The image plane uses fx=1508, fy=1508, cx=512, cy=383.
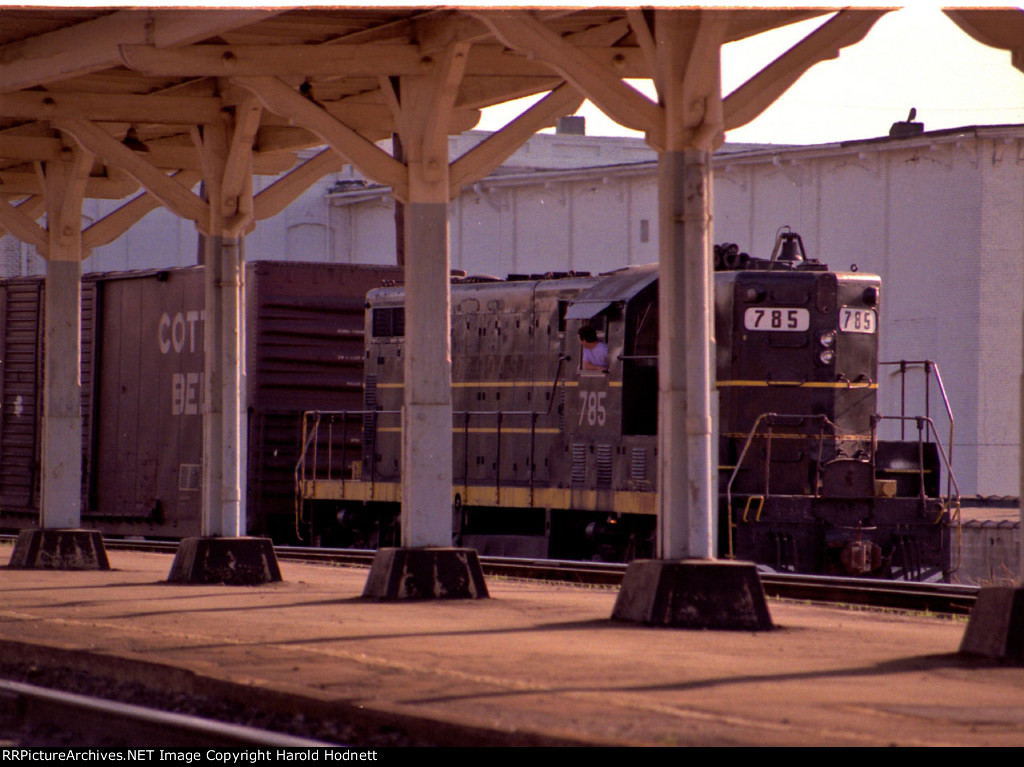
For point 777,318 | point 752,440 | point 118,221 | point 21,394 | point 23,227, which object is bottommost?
point 752,440

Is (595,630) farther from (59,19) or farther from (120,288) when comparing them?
(120,288)

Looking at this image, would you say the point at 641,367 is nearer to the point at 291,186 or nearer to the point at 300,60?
the point at 291,186

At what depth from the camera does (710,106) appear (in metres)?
8.80

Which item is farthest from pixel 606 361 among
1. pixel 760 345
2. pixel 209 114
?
pixel 209 114

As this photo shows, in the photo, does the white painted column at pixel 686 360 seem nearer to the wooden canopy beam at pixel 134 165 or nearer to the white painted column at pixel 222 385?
the white painted column at pixel 222 385

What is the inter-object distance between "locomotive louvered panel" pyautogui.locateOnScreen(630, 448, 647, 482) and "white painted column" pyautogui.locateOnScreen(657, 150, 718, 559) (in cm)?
566

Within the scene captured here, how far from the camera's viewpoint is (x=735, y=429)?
14680mm

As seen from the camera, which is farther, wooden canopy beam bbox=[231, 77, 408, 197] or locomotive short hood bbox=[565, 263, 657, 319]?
locomotive short hood bbox=[565, 263, 657, 319]

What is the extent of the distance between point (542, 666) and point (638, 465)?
7529 mm

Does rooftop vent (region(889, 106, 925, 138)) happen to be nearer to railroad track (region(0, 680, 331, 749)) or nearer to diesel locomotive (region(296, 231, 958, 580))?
diesel locomotive (region(296, 231, 958, 580))

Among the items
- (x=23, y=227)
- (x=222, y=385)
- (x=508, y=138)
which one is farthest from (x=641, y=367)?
(x=23, y=227)

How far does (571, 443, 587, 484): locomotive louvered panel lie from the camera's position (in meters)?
15.4

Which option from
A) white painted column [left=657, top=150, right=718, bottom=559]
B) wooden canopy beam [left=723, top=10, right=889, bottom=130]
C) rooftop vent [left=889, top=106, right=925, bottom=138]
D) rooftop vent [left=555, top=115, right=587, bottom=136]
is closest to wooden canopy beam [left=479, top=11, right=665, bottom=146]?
white painted column [left=657, top=150, right=718, bottom=559]

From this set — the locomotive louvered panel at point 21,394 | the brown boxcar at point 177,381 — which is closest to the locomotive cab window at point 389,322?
the brown boxcar at point 177,381
